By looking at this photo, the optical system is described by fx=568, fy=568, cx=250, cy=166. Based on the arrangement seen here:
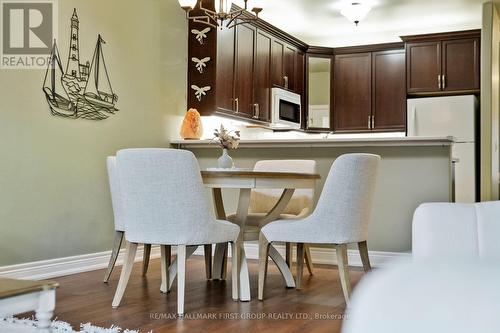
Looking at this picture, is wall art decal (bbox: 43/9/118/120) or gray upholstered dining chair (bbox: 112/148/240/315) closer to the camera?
gray upholstered dining chair (bbox: 112/148/240/315)

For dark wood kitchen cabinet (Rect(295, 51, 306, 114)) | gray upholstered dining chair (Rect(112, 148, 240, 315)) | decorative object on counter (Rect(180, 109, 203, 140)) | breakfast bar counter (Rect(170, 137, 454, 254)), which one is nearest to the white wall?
breakfast bar counter (Rect(170, 137, 454, 254))

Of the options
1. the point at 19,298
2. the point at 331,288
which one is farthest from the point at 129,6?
the point at 19,298

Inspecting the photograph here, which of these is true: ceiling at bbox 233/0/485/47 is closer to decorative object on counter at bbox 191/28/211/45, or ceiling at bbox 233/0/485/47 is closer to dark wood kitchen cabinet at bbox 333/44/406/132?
dark wood kitchen cabinet at bbox 333/44/406/132

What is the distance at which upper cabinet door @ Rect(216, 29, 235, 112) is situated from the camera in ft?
17.7

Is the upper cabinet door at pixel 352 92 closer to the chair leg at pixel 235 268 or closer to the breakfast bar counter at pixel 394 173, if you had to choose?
the breakfast bar counter at pixel 394 173

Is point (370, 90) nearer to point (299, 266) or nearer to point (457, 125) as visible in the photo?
point (457, 125)

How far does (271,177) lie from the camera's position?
3.27m

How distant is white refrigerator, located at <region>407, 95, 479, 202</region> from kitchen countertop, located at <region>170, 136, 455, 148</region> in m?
1.84

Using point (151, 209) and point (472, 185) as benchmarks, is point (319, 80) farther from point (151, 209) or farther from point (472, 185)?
point (151, 209)

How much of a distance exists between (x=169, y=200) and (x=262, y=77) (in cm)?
364

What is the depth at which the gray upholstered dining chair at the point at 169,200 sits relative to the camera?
2.89 meters

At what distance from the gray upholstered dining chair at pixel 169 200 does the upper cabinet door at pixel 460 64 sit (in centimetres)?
463

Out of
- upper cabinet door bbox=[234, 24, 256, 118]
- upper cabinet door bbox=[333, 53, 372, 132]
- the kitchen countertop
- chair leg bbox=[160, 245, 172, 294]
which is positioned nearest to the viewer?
chair leg bbox=[160, 245, 172, 294]

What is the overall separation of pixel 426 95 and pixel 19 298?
6.03 m
